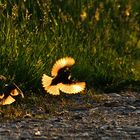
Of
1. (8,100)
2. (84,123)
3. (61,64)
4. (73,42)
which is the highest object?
(73,42)

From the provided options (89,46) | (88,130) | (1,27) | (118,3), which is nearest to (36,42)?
(1,27)

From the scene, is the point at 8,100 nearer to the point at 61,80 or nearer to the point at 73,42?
the point at 61,80

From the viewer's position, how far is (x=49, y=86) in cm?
659

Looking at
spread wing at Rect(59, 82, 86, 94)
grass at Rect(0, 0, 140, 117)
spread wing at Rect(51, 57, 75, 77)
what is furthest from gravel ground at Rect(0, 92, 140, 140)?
grass at Rect(0, 0, 140, 117)

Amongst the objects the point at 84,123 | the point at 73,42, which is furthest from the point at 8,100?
the point at 73,42

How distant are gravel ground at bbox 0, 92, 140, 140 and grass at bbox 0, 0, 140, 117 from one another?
66cm

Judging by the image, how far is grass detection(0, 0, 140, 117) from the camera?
7047 millimetres

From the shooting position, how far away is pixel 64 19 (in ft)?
27.4

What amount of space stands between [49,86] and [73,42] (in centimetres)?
161

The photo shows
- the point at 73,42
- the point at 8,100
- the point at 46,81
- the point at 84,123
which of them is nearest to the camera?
the point at 84,123

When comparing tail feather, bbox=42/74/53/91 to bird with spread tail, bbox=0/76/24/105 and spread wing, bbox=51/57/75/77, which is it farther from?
bird with spread tail, bbox=0/76/24/105

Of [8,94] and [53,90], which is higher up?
[53,90]

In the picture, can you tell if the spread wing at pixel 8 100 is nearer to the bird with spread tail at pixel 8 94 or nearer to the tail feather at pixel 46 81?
the bird with spread tail at pixel 8 94

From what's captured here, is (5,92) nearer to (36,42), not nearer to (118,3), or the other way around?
(36,42)
